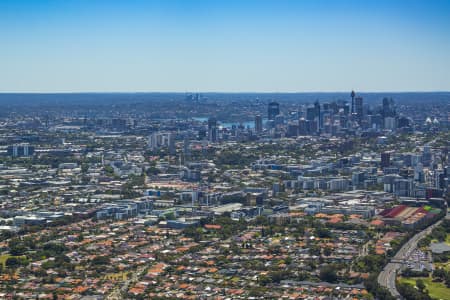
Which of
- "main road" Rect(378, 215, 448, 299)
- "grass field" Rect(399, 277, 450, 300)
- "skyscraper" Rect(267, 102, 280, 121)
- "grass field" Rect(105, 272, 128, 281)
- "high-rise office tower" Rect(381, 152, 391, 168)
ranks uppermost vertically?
"skyscraper" Rect(267, 102, 280, 121)

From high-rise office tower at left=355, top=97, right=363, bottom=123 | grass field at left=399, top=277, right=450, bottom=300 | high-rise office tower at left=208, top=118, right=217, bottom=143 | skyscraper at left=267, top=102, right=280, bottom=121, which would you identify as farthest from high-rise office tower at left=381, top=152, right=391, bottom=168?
skyscraper at left=267, top=102, right=280, bottom=121

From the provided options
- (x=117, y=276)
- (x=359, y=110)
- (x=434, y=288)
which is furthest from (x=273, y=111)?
(x=434, y=288)

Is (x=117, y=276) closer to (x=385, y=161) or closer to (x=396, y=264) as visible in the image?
(x=396, y=264)

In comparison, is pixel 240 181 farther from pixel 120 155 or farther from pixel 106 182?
pixel 120 155

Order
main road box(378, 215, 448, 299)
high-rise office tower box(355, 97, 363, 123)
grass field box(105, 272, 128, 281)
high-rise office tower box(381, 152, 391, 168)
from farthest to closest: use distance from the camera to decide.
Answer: high-rise office tower box(355, 97, 363, 123), high-rise office tower box(381, 152, 391, 168), grass field box(105, 272, 128, 281), main road box(378, 215, 448, 299)

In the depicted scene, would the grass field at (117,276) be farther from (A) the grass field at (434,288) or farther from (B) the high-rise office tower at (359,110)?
(B) the high-rise office tower at (359,110)

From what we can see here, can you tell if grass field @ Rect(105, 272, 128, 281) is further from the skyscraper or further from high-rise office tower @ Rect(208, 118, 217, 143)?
the skyscraper

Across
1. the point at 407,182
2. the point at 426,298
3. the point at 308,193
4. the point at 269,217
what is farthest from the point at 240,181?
the point at 426,298
